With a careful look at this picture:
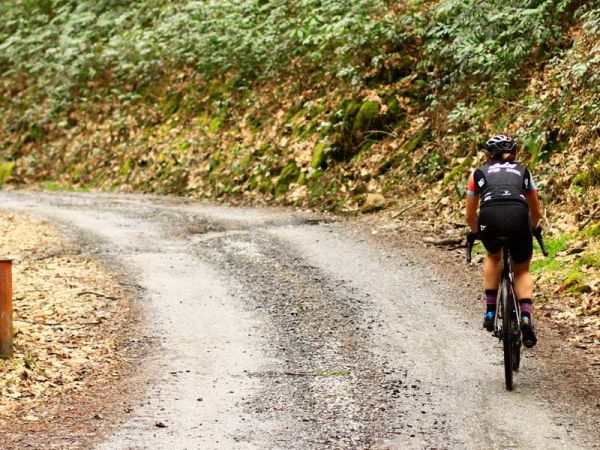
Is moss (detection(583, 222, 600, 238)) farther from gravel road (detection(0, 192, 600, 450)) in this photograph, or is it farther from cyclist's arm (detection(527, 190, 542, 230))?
cyclist's arm (detection(527, 190, 542, 230))

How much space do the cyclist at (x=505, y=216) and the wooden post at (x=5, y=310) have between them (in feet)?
Result: 15.1

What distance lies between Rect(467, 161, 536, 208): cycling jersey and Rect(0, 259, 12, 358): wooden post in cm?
468

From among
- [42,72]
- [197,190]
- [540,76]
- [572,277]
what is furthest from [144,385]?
[42,72]

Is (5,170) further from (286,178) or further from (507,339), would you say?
(507,339)

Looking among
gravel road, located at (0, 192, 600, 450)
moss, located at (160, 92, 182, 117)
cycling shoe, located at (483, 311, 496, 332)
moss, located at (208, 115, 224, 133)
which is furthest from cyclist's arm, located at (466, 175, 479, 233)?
moss, located at (160, 92, 182, 117)

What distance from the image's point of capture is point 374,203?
16.6 metres

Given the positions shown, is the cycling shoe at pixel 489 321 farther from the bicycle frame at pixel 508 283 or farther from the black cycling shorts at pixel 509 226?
the black cycling shorts at pixel 509 226

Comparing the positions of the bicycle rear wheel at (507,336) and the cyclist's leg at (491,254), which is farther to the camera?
the cyclist's leg at (491,254)

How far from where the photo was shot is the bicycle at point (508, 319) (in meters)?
7.11

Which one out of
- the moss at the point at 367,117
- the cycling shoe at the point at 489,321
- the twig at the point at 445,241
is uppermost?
the moss at the point at 367,117

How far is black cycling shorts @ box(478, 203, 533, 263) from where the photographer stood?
7.22m

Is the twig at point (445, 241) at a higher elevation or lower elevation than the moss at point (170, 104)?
lower

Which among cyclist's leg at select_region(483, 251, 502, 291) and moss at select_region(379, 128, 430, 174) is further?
moss at select_region(379, 128, 430, 174)

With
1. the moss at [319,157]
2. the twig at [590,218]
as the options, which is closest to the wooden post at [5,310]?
the twig at [590,218]
